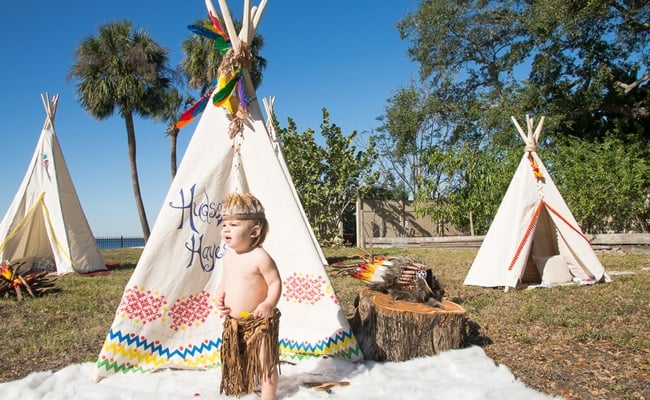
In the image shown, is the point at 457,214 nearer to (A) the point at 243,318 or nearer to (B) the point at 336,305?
(B) the point at 336,305

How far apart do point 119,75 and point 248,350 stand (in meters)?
13.8

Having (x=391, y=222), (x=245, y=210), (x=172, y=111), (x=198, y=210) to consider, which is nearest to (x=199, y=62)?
(x=172, y=111)

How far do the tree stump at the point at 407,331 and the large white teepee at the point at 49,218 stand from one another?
682cm

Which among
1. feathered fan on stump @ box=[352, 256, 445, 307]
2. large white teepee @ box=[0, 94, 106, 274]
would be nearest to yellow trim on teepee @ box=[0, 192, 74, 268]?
large white teepee @ box=[0, 94, 106, 274]

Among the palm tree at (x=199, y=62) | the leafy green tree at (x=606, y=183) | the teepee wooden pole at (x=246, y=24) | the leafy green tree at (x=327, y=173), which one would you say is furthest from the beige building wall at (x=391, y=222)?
the teepee wooden pole at (x=246, y=24)

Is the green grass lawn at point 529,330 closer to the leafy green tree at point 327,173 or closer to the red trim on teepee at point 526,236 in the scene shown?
the red trim on teepee at point 526,236

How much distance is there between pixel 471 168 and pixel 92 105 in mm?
11890

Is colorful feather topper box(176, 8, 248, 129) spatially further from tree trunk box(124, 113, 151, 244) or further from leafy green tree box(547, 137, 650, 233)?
tree trunk box(124, 113, 151, 244)

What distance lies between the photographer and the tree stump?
10.5ft

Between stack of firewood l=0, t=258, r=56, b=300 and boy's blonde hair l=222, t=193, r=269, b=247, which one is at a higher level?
boy's blonde hair l=222, t=193, r=269, b=247

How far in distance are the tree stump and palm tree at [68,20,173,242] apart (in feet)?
42.3

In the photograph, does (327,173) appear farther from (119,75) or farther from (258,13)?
(258,13)

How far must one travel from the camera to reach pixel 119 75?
45.6 ft

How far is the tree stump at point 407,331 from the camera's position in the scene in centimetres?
321
